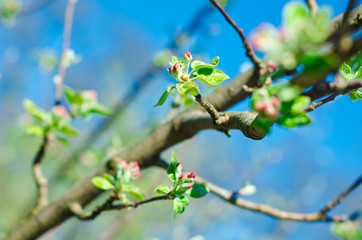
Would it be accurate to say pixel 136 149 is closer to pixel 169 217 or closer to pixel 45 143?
pixel 45 143

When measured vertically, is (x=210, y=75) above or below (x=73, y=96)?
below

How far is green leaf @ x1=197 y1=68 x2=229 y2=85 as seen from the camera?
0.47m

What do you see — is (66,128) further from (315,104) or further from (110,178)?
(315,104)

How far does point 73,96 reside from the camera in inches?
41.3

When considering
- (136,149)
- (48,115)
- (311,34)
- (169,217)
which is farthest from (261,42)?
(169,217)

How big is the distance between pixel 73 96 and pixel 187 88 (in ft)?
2.33

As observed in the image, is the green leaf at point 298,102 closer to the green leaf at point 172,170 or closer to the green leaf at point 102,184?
the green leaf at point 172,170

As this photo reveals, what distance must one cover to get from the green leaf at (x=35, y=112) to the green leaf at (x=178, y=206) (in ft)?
2.23

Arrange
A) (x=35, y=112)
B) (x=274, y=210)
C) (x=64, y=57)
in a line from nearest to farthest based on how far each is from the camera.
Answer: (x=274, y=210)
(x=35, y=112)
(x=64, y=57)

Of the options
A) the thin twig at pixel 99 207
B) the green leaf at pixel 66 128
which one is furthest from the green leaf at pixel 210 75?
the green leaf at pixel 66 128

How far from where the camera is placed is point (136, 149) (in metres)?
0.85

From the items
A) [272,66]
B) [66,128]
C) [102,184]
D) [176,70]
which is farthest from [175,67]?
[66,128]

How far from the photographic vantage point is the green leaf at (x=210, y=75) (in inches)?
18.5

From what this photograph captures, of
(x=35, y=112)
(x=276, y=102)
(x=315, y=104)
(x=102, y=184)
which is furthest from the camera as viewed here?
(x=35, y=112)
